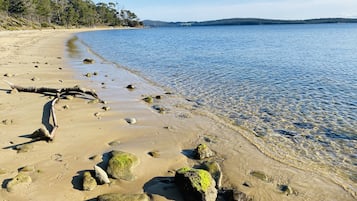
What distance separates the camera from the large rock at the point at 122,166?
237 inches

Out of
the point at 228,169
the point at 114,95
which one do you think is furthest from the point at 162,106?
the point at 228,169

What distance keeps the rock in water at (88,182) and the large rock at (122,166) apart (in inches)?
16.3

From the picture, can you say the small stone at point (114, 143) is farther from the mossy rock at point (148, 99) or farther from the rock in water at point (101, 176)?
the mossy rock at point (148, 99)

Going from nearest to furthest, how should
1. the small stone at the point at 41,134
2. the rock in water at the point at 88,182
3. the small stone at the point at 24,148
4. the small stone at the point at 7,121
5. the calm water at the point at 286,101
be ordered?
the rock in water at the point at 88,182
the small stone at the point at 24,148
the small stone at the point at 41,134
the calm water at the point at 286,101
the small stone at the point at 7,121

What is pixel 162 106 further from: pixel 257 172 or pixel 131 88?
pixel 257 172

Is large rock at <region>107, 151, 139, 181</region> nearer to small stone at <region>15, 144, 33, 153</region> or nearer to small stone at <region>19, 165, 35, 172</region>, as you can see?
small stone at <region>19, 165, 35, 172</region>

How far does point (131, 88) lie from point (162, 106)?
3798 mm

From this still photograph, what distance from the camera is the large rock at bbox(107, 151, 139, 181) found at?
19.7 feet

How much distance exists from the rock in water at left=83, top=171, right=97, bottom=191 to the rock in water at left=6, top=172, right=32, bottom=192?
1111mm

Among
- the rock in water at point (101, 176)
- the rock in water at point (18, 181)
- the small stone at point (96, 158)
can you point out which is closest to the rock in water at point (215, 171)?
the rock in water at point (101, 176)

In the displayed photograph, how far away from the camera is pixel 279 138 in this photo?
29.5 ft

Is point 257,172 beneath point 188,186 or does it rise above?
beneath

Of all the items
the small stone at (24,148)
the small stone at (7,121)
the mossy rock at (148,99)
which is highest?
the small stone at (7,121)

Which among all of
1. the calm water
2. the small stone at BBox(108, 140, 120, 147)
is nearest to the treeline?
the calm water
